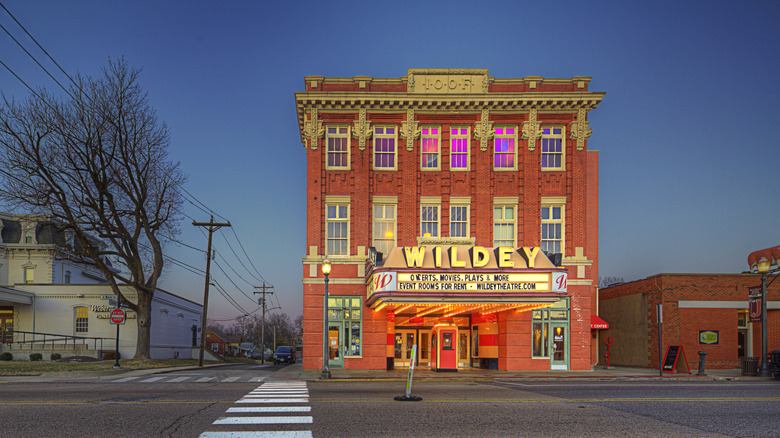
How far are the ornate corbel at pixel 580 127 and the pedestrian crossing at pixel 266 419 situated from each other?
805 inches

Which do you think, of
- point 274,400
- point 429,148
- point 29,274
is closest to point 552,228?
point 429,148

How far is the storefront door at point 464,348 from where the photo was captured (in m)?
29.9

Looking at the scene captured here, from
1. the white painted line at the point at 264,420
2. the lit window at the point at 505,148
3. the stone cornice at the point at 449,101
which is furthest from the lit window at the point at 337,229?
the white painted line at the point at 264,420

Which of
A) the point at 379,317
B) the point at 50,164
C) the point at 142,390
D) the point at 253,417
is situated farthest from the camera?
the point at 50,164

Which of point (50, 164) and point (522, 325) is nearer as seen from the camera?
point (522, 325)

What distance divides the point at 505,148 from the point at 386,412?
65.1 ft

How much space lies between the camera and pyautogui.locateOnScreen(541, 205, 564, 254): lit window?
91.3ft

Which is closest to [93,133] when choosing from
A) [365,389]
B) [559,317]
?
[365,389]

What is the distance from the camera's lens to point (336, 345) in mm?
26766

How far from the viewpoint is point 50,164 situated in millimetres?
28766

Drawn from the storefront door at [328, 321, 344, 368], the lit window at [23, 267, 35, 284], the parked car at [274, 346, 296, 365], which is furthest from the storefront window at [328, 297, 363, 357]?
the lit window at [23, 267, 35, 284]

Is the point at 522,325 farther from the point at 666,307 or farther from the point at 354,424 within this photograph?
the point at 354,424

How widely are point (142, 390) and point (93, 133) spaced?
19.2m

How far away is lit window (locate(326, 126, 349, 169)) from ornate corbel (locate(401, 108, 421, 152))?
3.00m
